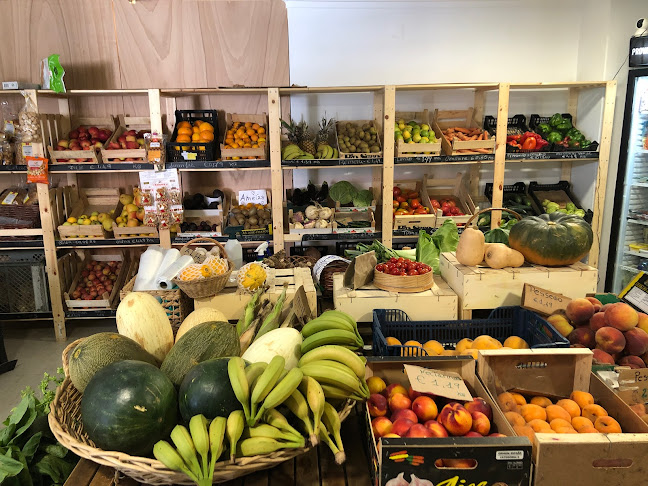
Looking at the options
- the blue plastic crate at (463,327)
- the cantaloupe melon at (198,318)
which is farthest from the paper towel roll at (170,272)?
the blue plastic crate at (463,327)

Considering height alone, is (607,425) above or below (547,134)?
below

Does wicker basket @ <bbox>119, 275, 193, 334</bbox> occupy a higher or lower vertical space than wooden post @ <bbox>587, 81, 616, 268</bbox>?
lower

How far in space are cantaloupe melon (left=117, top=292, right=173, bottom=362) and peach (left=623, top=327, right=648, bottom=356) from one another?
5.58 feet

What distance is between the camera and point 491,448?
3.79 ft

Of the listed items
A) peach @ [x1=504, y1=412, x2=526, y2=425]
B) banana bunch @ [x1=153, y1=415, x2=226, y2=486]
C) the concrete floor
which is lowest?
the concrete floor

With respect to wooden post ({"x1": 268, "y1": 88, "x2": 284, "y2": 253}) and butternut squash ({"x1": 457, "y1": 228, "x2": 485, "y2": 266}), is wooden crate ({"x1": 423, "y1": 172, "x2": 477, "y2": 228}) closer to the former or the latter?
wooden post ({"x1": 268, "y1": 88, "x2": 284, "y2": 253})

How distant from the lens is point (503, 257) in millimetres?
2469

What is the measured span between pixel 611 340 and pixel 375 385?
1.00 metres

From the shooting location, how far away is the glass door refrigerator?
4215mm

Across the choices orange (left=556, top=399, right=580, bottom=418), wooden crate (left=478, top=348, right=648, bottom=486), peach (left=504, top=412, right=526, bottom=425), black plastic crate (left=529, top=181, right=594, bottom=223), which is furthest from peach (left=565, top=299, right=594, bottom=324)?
black plastic crate (left=529, top=181, right=594, bottom=223)

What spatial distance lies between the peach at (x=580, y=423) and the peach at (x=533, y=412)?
0.28 ft

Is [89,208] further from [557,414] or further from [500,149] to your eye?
[557,414]

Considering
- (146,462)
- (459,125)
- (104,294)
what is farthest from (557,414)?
(104,294)

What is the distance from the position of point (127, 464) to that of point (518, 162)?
175 inches
